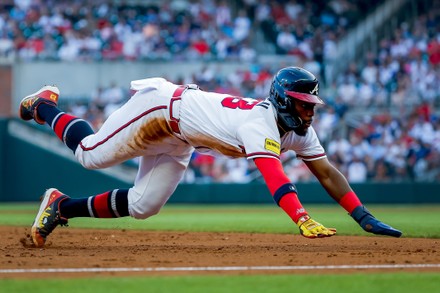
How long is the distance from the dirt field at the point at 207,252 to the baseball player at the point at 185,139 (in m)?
0.33

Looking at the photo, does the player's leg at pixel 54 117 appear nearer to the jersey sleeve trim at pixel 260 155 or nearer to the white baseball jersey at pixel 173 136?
the white baseball jersey at pixel 173 136

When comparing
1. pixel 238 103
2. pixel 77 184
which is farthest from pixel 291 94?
pixel 77 184

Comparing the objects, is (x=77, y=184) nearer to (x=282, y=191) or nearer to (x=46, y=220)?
(x=46, y=220)

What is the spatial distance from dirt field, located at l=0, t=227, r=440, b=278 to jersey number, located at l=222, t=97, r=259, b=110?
126 cm

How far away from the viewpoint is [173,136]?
24.9 feet

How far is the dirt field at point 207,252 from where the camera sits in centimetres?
632

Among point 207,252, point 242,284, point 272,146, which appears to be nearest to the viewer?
point 242,284

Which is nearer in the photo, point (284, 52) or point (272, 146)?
point (272, 146)

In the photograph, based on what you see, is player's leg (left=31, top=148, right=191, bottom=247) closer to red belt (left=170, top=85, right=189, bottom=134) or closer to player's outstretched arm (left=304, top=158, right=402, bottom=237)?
red belt (left=170, top=85, right=189, bottom=134)

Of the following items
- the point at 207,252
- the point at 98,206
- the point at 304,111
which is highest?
the point at 304,111

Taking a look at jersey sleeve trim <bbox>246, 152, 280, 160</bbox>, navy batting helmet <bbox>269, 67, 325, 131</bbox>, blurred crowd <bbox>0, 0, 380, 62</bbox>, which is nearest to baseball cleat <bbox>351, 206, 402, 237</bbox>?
navy batting helmet <bbox>269, 67, 325, 131</bbox>

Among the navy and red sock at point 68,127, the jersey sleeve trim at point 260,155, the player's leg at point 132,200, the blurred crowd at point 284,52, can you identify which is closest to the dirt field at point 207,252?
the player's leg at point 132,200

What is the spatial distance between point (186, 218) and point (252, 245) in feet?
20.4

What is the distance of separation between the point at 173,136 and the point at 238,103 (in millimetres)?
665
